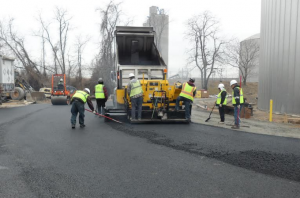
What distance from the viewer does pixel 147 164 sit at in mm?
5133

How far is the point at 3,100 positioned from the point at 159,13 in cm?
2987

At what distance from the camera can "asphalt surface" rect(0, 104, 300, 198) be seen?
12.9 feet

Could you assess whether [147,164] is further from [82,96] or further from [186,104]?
[186,104]

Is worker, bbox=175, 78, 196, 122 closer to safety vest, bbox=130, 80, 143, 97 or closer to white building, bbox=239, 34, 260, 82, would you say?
safety vest, bbox=130, 80, 143, 97

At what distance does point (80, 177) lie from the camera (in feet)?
14.5

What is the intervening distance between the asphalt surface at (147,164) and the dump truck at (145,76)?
1.50 metres

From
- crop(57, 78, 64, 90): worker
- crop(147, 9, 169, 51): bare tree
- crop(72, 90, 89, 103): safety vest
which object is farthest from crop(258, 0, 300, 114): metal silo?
crop(147, 9, 169, 51): bare tree

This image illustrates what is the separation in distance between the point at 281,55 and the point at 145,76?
7053 millimetres

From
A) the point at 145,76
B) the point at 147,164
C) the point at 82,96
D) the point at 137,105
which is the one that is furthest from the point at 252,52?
the point at 147,164

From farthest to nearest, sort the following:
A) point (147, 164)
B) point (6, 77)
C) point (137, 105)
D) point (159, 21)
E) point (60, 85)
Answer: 1. point (159, 21)
2. point (60, 85)
3. point (6, 77)
4. point (137, 105)
5. point (147, 164)

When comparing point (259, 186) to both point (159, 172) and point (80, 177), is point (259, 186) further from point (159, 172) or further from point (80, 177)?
point (80, 177)

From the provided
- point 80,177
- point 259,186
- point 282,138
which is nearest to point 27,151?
point 80,177

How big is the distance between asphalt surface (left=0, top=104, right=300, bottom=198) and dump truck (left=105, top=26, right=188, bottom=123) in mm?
1502

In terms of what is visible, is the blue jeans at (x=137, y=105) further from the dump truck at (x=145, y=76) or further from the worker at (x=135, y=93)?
the dump truck at (x=145, y=76)
